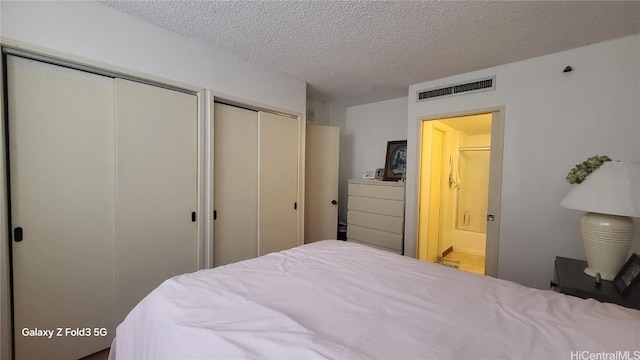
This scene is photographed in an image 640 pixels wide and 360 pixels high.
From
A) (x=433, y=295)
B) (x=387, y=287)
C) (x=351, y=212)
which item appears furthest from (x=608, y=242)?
(x=351, y=212)

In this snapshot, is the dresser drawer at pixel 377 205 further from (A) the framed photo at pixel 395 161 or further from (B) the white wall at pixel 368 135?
(B) the white wall at pixel 368 135

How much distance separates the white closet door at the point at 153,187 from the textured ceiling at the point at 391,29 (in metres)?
0.61

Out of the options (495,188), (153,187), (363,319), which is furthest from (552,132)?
(153,187)

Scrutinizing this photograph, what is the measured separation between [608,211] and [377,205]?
2115mm

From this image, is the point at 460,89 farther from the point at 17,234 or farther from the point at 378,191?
the point at 17,234

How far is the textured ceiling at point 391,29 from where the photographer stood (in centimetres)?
163

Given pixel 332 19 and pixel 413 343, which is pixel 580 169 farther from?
pixel 332 19

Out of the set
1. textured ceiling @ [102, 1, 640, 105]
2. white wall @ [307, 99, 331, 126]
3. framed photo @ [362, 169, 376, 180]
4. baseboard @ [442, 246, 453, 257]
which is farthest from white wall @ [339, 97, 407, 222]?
baseboard @ [442, 246, 453, 257]

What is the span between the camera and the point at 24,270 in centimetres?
147

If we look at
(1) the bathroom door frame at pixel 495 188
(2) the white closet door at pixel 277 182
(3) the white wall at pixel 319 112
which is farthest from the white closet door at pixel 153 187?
(1) the bathroom door frame at pixel 495 188

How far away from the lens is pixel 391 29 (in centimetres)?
188

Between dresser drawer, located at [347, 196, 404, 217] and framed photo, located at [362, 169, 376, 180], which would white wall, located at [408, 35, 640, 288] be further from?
A: framed photo, located at [362, 169, 376, 180]

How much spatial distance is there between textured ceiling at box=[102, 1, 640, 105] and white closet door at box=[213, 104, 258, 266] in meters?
0.61

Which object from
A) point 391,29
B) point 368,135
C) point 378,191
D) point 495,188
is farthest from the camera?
point 368,135
